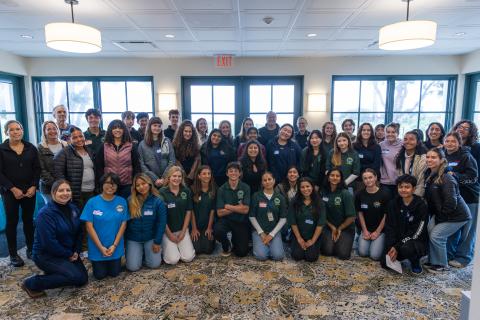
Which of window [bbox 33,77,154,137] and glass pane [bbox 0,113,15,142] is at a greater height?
window [bbox 33,77,154,137]

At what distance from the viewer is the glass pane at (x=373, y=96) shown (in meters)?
6.95

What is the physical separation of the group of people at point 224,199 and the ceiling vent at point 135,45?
1.95 meters

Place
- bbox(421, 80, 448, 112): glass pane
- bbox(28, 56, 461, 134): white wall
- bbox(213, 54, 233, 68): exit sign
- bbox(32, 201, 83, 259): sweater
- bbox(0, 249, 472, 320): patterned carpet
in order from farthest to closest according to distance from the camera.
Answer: bbox(421, 80, 448, 112): glass pane < bbox(28, 56, 461, 134): white wall < bbox(213, 54, 233, 68): exit sign < bbox(32, 201, 83, 259): sweater < bbox(0, 249, 472, 320): patterned carpet

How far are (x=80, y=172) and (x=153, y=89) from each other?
13.4 ft

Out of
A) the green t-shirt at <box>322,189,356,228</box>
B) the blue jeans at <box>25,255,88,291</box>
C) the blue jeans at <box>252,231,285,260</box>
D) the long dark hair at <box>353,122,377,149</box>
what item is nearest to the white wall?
the long dark hair at <box>353,122,377,149</box>

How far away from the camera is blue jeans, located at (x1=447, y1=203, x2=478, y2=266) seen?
3.26 meters

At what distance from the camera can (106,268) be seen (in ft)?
9.93

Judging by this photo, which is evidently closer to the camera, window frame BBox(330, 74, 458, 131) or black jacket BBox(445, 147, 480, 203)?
black jacket BBox(445, 147, 480, 203)

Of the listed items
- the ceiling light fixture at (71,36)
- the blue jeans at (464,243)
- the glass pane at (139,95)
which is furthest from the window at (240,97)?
the blue jeans at (464,243)

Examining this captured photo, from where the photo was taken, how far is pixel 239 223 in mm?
3598

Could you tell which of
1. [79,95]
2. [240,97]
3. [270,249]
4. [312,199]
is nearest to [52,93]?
[79,95]

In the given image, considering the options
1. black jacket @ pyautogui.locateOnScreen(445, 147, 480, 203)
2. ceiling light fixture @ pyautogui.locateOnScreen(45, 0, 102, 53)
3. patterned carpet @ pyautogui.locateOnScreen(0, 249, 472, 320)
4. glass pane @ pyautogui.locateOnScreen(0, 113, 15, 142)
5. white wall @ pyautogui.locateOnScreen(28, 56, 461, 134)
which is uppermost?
white wall @ pyautogui.locateOnScreen(28, 56, 461, 134)

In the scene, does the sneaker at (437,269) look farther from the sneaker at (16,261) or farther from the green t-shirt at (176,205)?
the sneaker at (16,261)

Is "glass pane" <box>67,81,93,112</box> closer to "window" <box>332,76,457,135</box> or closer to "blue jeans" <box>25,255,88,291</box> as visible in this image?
"blue jeans" <box>25,255,88,291</box>
